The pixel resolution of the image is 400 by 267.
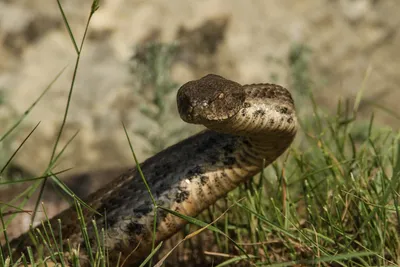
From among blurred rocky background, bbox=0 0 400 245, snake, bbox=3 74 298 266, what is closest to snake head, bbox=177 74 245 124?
snake, bbox=3 74 298 266

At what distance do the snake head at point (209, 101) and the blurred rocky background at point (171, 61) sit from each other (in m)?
4.59

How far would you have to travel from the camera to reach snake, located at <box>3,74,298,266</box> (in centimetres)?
329

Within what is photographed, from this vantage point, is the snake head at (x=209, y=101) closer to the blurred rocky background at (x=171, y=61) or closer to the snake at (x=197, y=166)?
the snake at (x=197, y=166)

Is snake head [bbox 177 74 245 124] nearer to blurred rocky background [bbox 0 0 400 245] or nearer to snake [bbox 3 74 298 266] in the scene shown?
snake [bbox 3 74 298 266]

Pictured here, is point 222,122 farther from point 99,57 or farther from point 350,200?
point 99,57

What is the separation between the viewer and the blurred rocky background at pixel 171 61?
8.84 meters

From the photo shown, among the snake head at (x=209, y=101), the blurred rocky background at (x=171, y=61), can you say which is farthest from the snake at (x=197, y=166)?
the blurred rocky background at (x=171, y=61)

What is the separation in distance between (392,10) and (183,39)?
128 inches

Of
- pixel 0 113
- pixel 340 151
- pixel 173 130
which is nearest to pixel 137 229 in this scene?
pixel 340 151

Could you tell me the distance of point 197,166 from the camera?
363 cm

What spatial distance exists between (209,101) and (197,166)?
1.79 feet

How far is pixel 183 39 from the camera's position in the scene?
9.27 meters

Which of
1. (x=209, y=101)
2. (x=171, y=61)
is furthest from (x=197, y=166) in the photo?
(x=171, y=61)

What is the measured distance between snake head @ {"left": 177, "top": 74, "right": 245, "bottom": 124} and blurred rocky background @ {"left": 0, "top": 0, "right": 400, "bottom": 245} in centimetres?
459
